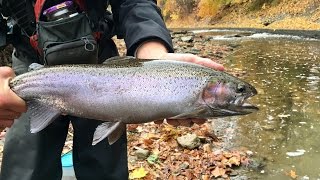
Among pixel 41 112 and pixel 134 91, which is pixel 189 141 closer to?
pixel 41 112

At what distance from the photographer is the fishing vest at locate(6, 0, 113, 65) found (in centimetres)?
239

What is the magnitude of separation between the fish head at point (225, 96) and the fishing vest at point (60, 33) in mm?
755

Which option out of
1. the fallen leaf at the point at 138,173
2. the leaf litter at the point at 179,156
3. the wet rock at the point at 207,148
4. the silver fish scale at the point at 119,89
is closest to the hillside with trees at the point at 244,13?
the leaf litter at the point at 179,156

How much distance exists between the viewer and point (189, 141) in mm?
5762

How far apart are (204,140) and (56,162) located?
11.4 ft

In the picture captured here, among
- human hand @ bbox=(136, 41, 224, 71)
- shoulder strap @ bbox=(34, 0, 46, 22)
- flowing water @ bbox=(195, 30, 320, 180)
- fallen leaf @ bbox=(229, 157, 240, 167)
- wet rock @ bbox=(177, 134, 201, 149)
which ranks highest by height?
shoulder strap @ bbox=(34, 0, 46, 22)

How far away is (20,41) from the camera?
2783 mm

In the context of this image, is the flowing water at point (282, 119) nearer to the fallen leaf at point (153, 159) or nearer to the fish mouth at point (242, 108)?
the fallen leaf at point (153, 159)

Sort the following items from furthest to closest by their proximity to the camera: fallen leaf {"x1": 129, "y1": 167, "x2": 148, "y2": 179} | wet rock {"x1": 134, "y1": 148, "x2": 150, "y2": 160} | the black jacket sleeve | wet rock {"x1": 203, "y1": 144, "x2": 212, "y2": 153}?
wet rock {"x1": 203, "y1": 144, "x2": 212, "y2": 153} < wet rock {"x1": 134, "y1": 148, "x2": 150, "y2": 160} < fallen leaf {"x1": 129, "y1": 167, "x2": 148, "y2": 179} < the black jacket sleeve

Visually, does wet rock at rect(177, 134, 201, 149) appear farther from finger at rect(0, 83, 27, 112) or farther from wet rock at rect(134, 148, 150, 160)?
finger at rect(0, 83, 27, 112)

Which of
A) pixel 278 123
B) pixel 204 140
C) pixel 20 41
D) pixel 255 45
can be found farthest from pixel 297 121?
pixel 255 45

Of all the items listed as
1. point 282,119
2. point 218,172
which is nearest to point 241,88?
point 218,172

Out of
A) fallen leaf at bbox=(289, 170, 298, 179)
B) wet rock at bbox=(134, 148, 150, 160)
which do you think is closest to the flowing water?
fallen leaf at bbox=(289, 170, 298, 179)

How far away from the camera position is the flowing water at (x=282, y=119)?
5434 millimetres
